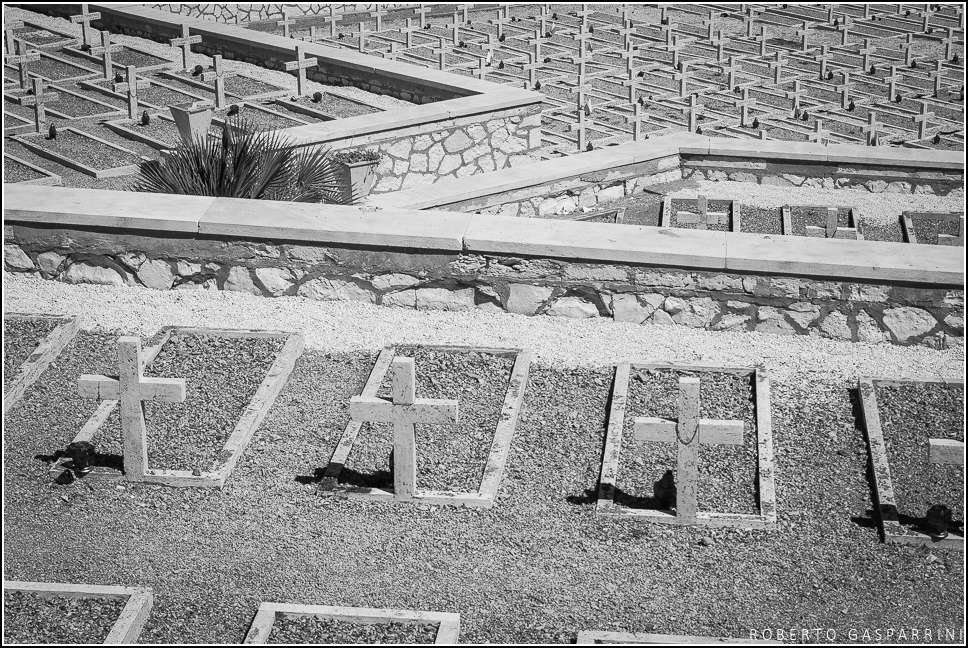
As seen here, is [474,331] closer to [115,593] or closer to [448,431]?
[448,431]

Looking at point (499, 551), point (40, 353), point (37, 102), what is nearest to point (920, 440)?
point (499, 551)

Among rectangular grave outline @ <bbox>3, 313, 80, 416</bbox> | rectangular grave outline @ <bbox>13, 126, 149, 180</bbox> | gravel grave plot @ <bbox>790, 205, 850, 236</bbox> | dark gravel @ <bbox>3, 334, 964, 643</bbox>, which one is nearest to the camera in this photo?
dark gravel @ <bbox>3, 334, 964, 643</bbox>

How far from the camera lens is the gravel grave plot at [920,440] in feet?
21.2

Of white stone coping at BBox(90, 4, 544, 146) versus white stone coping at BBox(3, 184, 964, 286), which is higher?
white stone coping at BBox(3, 184, 964, 286)

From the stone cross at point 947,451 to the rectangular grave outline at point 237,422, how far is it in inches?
138

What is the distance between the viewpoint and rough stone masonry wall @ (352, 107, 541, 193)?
13.6 m

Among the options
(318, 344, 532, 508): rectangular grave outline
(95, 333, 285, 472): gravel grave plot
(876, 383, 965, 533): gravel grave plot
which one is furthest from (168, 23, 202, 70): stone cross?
(876, 383, 965, 533): gravel grave plot

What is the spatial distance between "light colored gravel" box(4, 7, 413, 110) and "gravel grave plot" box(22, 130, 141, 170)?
2.91m

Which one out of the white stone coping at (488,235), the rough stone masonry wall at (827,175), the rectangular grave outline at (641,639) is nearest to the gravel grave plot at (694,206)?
the rough stone masonry wall at (827,175)

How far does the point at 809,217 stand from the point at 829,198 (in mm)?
787

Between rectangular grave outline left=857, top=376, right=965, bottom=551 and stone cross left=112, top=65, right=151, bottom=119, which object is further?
stone cross left=112, top=65, right=151, bottom=119

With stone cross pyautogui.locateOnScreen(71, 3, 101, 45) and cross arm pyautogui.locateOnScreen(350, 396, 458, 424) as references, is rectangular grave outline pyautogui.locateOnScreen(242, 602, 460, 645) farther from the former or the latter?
stone cross pyautogui.locateOnScreen(71, 3, 101, 45)

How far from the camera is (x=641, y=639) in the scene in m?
5.39

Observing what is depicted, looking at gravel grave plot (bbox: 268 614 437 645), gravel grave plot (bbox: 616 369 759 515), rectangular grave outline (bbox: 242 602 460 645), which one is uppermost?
gravel grave plot (bbox: 616 369 759 515)
